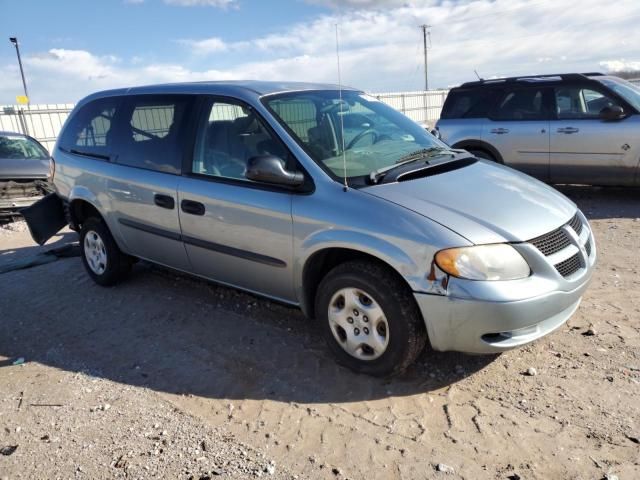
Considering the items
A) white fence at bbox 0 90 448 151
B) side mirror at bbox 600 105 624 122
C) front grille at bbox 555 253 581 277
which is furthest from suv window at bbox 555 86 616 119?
white fence at bbox 0 90 448 151

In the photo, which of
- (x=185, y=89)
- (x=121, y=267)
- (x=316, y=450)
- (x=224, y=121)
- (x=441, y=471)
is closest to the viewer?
(x=441, y=471)

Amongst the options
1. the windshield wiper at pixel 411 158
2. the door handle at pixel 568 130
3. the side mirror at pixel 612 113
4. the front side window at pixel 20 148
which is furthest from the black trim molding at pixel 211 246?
the front side window at pixel 20 148

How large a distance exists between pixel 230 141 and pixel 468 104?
18.7ft

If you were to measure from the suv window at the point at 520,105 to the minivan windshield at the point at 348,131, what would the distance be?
427 cm

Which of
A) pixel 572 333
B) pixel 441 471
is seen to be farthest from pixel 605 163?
pixel 441 471

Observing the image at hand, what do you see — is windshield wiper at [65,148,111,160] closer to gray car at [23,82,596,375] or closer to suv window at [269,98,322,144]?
gray car at [23,82,596,375]

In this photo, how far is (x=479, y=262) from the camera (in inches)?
112

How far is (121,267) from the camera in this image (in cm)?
523

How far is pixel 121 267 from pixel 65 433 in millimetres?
2409

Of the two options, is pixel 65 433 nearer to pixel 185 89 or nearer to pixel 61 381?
pixel 61 381

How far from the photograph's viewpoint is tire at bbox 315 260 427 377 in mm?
3053

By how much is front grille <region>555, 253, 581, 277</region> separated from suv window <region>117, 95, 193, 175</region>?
2.86 m

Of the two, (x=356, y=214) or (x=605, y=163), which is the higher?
(x=356, y=214)

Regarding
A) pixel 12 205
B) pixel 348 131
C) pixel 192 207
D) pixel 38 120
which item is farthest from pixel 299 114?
pixel 38 120
